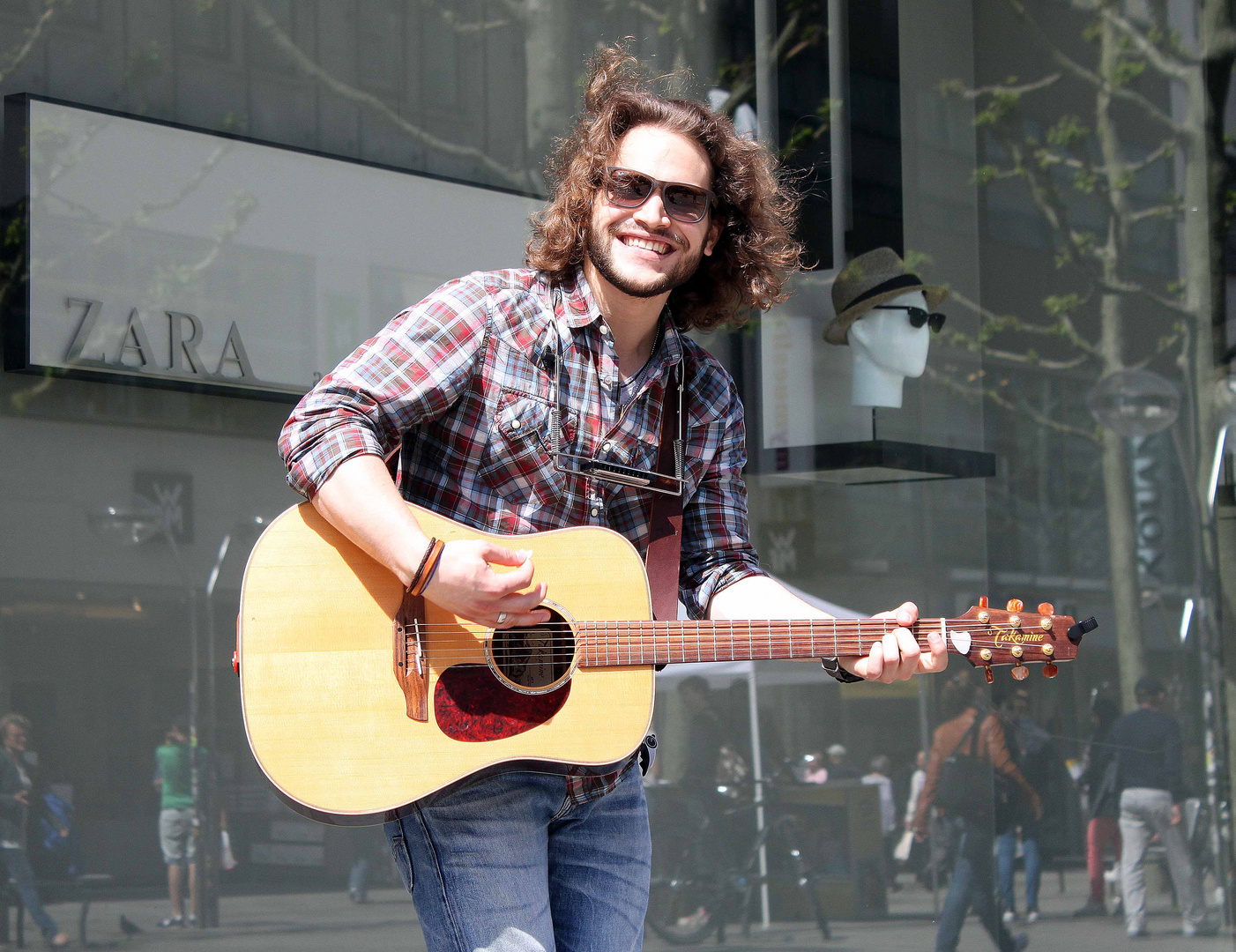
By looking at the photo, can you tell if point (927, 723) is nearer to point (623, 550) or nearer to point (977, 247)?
point (977, 247)

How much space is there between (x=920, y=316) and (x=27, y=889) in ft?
13.1

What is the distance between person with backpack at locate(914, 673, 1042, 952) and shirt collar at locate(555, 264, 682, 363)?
347cm

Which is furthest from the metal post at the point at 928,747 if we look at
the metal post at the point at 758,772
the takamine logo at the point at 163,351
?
the takamine logo at the point at 163,351

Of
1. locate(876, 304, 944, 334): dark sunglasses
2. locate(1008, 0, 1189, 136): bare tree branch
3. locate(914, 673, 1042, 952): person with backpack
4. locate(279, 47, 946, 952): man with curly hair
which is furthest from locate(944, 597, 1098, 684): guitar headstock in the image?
locate(1008, 0, 1189, 136): bare tree branch

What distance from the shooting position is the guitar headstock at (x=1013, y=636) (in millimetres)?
2543

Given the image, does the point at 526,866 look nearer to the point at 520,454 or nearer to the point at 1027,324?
the point at 520,454

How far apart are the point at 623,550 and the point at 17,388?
2618 mm

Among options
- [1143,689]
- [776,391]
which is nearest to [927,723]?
[1143,689]

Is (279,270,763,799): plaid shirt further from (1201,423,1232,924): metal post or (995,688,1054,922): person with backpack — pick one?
(1201,423,1232,924): metal post

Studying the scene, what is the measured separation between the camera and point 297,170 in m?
4.72

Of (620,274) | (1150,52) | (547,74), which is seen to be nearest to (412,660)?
(620,274)

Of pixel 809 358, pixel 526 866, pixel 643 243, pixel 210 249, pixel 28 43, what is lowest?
pixel 526 866

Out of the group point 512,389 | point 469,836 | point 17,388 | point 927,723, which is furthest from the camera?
point 927,723

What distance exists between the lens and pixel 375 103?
494cm
